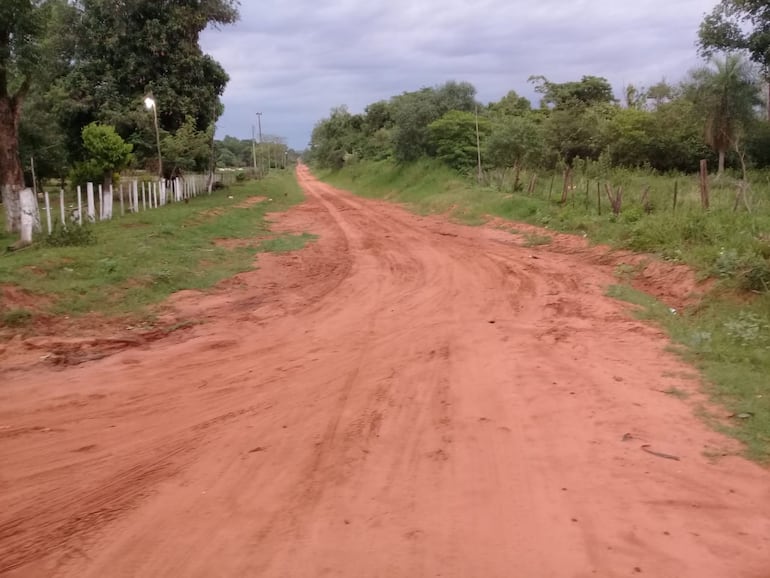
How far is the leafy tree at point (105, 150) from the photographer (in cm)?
2123

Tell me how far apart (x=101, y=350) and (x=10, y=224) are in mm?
11136

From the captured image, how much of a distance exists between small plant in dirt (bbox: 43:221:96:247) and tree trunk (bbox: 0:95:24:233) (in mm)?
2839

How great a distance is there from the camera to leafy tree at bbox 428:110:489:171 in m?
31.4

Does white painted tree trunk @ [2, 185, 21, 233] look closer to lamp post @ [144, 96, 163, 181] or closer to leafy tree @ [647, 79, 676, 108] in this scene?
lamp post @ [144, 96, 163, 181]

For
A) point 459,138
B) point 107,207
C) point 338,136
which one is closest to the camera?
point 107,207

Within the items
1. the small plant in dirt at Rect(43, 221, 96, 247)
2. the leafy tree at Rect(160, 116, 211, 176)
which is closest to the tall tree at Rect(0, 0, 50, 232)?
Result: the small plant in dirt at Rect(43, 221, 96, 247)

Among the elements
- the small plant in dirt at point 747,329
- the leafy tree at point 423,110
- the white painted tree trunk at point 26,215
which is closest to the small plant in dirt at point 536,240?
the small plant in dirt at point 747,329

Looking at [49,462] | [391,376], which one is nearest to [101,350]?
[49,462]

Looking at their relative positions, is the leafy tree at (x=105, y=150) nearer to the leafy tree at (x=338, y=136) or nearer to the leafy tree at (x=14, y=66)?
the leafy tree at (x=14, y=66)

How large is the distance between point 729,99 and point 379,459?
2673 centimetres

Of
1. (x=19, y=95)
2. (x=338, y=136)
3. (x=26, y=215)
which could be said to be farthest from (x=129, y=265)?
(x=338, y=136)

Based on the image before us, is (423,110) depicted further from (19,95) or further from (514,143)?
(19,95)

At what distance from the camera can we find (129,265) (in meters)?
11.4

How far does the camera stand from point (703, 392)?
222 inches
